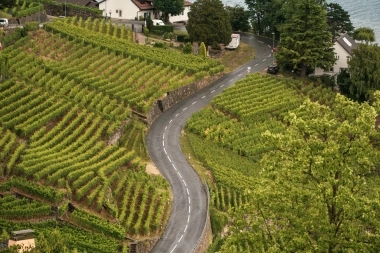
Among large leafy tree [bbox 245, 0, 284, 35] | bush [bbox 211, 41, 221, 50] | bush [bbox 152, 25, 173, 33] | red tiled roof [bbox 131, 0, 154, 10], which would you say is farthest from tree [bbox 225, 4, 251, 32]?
bush [bbox 211, 41, 221, 50]

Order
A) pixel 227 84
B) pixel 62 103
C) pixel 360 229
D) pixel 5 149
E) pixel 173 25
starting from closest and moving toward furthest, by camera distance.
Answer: pixel 360 229, pixel 5 149, pixel 62 103, pixel 227 84, pixel 173 25

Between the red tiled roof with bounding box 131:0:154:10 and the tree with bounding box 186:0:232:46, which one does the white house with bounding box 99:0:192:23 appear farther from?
the tree with bounding box 186:0:232:46

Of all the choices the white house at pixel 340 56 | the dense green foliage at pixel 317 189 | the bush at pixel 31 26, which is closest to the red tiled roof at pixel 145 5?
the bush at pixel 31 26

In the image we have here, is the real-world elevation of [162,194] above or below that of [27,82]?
below

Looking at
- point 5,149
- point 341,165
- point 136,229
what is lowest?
point 136,229

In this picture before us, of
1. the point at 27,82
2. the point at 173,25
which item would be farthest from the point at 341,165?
the point at 173,25

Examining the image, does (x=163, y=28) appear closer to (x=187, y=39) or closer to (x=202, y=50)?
(x=187, y=39)

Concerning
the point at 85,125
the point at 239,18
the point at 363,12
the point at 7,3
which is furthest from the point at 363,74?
the point at 363,12

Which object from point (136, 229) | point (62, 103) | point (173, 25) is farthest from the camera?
point (173, 25)

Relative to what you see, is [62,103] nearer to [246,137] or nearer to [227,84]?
[246,137]
